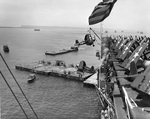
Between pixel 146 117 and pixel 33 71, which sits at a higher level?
pixel 146 117

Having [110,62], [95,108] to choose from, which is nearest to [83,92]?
[95,108]

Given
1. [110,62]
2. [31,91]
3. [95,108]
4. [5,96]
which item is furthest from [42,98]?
[110,62]

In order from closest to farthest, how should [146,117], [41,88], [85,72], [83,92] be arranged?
[146,117], [83,92], [41,88], [85,72]

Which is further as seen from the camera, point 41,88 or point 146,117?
point 41,88

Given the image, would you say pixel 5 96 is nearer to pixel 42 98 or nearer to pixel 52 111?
pixel 42 98

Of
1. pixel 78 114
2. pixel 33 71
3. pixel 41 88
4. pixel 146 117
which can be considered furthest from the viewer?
pixel 33 71

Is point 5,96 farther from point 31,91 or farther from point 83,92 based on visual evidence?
point 83,92
